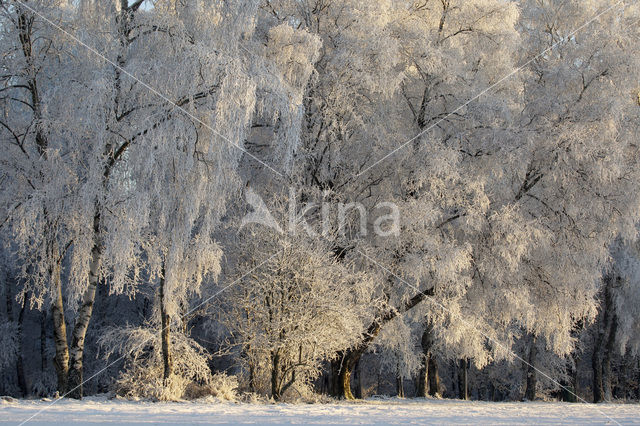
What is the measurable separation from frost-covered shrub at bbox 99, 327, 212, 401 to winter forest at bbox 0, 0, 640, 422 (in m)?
0.06

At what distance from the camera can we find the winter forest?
10.2 m

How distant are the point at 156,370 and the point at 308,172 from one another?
574 centimetres

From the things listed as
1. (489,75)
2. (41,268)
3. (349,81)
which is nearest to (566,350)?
(489,75)

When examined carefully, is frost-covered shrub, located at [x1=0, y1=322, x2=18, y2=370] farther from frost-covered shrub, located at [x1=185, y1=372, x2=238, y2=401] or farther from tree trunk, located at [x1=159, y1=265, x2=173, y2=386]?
frost-covered shrub, located at [x1=185, y1=372, x2=238, y2=401]

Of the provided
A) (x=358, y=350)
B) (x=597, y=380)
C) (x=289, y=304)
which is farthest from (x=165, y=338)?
(x=597, y=380)

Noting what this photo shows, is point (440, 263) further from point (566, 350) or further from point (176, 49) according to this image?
point (176, 49)

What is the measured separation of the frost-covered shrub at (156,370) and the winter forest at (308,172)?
65mm

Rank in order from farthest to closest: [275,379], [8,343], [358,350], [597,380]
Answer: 1. [8,343]
2. [597,380]
3. [358,350]
4. [275,379]

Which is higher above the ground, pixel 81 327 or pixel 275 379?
pixel 81 327

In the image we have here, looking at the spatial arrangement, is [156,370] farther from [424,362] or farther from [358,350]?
[424,362]

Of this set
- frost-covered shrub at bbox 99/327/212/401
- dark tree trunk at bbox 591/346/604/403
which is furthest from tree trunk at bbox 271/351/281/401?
dark tree trunk at bbox 591/346/604/403

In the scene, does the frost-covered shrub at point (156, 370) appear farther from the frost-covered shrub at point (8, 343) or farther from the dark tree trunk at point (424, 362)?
the frost-covered shrub at point (8, 343)

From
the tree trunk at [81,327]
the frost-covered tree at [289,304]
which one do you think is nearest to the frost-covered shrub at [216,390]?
the frost-covered tree at [289,304]

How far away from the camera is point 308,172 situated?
14.7 meters
